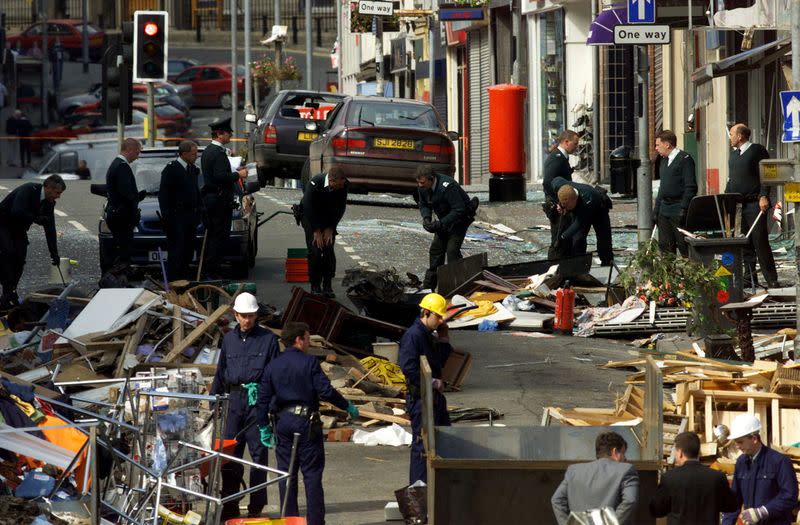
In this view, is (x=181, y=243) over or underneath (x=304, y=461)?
over

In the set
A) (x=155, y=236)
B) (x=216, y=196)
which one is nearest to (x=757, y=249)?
(x=216, y=196)

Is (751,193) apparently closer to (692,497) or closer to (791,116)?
(791,116)

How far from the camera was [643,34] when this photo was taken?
62.7 feet

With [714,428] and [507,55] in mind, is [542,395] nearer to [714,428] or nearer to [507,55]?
[714,428]

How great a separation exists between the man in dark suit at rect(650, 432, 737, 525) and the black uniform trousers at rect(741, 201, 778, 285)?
382 inches

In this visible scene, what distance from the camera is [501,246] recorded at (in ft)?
81.0

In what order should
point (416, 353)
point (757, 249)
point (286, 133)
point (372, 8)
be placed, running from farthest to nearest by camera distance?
point (372, 8)
point (286, 133)
point (757, 249)
point (416, 353)

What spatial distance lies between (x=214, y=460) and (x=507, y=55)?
33.3 meters

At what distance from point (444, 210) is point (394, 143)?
23.9ft

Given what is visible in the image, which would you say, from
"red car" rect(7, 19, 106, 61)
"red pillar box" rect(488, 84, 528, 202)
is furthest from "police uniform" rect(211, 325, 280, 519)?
"red car" rect(7, 19, 106, 61)

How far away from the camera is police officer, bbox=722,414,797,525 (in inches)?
356

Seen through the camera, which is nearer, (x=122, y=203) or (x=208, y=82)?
(x=122, y=203)

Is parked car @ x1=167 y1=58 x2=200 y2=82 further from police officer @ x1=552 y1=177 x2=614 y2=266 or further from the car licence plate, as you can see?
police officer @ x1=552 y1=177 x2=614 y2=266

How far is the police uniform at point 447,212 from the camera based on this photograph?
19.2 m
